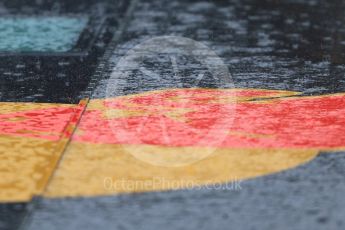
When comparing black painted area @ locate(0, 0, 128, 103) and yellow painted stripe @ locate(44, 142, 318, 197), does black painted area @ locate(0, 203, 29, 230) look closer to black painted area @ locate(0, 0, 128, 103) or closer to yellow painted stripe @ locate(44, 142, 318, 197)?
yellow painted stripe @ locate(44, 142, 318, 197)

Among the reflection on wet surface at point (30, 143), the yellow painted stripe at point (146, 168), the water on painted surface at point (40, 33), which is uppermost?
the yellow painted stripe at point (146, 168)

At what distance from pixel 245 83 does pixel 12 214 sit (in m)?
1.87

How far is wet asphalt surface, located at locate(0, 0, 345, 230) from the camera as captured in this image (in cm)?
211

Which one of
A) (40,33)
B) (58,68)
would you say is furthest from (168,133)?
(40,33)

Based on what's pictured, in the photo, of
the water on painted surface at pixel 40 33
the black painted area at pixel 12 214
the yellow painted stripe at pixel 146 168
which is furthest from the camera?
the water on painted surface at pixel 40 33

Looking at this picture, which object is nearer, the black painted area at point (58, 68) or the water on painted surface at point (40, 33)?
the black painted area at point (58, 68)

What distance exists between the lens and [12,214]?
214 centimetres

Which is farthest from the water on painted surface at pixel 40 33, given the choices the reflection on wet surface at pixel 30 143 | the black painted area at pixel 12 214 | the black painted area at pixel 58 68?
the black painted area at pixel 12 214

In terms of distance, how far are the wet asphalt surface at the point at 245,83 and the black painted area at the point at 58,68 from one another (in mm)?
127

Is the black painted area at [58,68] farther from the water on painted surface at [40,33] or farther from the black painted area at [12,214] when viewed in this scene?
the black painted area at [12,214]

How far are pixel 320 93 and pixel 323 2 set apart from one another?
2.67 meters

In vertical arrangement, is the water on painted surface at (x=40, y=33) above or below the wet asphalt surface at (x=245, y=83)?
below

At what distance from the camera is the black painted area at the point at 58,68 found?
3.46m

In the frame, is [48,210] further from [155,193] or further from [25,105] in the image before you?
[25,105]
